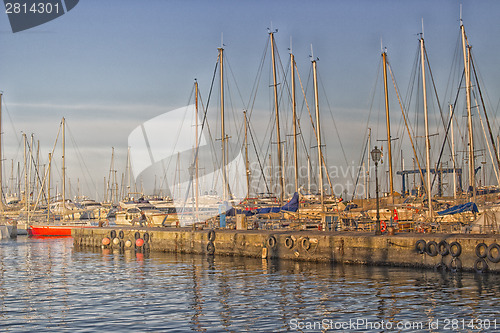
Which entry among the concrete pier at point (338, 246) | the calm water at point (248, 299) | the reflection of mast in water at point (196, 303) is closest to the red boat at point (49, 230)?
the concrete pier at point (338, 246)

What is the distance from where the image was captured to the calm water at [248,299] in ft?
65.2

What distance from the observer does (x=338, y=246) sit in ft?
117

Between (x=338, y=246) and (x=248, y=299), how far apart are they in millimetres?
12345

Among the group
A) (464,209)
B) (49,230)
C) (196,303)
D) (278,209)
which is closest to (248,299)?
(196,303)

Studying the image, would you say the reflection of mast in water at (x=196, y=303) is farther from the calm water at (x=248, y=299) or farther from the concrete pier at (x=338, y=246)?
the concrete pier at (x=338, y=246)

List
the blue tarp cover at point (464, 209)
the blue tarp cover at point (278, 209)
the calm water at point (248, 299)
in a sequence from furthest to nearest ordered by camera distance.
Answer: the blue tarp cover at point (278, 209) < the blue tarp cover at point (464, 209) < the calm water at point (248, 299)

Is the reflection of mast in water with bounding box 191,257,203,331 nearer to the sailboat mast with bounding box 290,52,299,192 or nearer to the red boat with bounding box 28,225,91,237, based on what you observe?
the sailboat mast with bounding box 290,52,299,192

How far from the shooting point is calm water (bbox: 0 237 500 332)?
1988cm

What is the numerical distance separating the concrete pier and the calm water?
3.51 ft

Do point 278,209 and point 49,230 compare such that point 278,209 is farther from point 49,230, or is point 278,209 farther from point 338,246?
point 49,230

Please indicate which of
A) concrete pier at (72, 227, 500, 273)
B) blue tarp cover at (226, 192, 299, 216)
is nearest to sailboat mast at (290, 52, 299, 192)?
blue tarp cover at (226, 192, 299, 216)

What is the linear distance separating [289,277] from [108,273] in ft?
37.9

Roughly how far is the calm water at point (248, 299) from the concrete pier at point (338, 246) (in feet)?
3.51

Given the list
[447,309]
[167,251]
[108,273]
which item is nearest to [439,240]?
[447,309]
